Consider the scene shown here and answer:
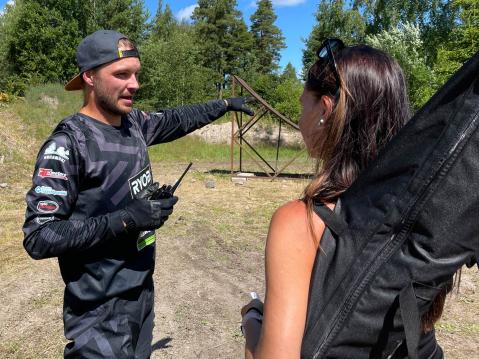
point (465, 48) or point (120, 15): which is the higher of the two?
point (120, 15)

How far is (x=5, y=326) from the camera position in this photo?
4090 mm

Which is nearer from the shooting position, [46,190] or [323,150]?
[323,150]

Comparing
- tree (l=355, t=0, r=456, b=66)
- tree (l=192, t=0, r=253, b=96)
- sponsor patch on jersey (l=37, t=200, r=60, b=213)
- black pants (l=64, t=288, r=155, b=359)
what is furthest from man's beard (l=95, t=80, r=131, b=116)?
tree (l=192, t=0, r=253, b=96)

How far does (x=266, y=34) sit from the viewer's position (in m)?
48.2

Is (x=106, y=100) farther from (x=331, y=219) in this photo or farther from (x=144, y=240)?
(x=331, y=219)

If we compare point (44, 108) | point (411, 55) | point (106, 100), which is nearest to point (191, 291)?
point (106, 100)

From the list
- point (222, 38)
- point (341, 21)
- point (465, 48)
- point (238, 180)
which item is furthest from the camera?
point (222, 38)

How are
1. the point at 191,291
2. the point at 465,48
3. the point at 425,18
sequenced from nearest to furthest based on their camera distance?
the point at 191,291 → the point at 465,48 → the point at 425,18

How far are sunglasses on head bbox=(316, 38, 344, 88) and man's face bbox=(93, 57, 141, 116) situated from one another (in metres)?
1.28

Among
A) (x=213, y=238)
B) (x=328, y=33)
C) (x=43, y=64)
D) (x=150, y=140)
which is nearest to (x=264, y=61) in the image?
(x=328, y=33)

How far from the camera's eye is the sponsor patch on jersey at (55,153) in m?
1.91

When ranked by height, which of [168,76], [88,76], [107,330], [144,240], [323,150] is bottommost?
[107,330]

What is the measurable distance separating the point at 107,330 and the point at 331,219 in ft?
4.93

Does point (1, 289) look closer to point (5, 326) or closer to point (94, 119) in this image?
point (5, 326)
